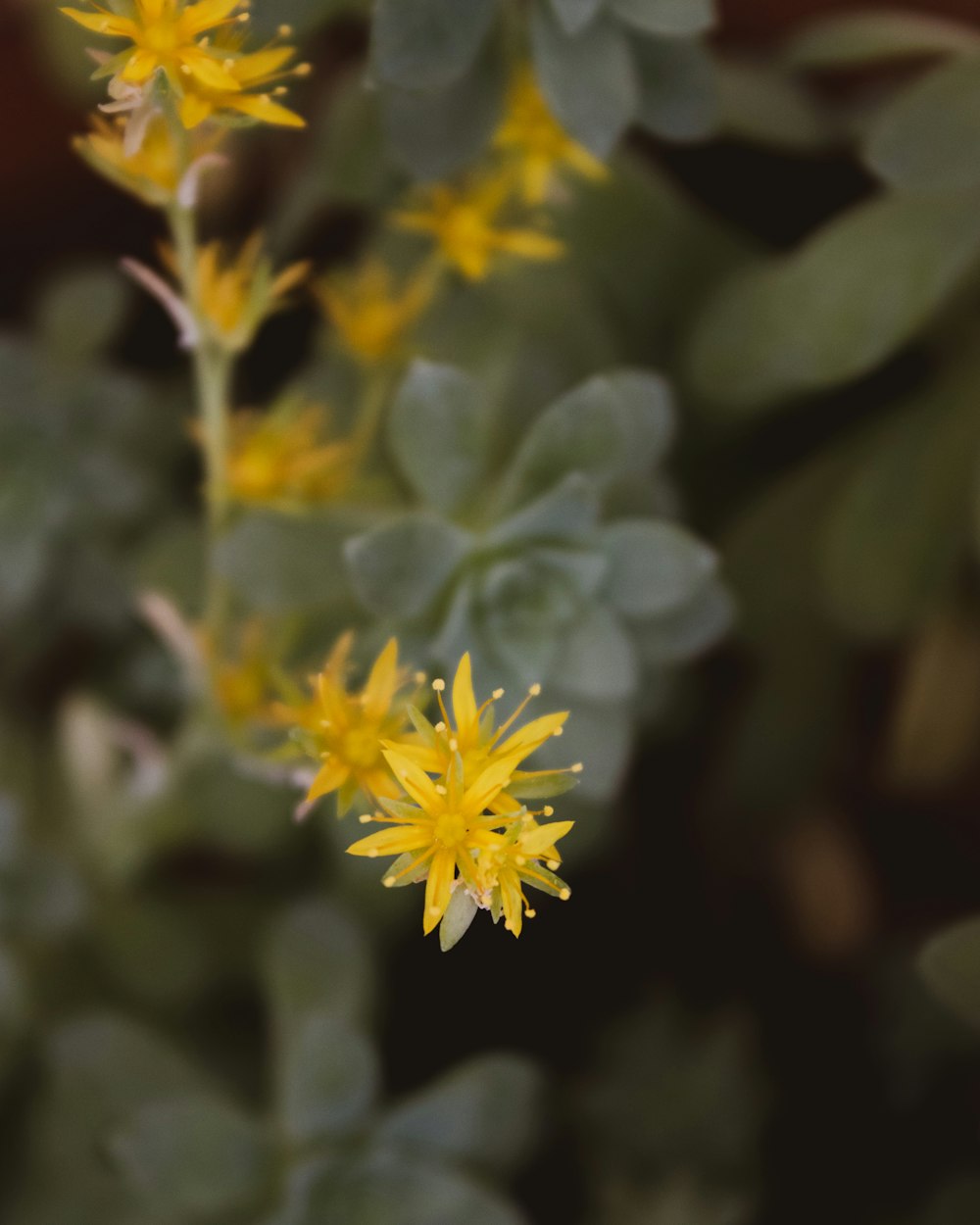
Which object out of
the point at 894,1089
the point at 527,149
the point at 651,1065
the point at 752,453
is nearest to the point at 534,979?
the point at 651,1065

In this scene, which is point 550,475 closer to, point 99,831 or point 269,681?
point 269,681

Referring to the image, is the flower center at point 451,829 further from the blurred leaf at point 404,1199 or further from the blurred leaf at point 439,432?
the blurred leaf at point 404,1199

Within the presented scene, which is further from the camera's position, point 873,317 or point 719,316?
point 719,316

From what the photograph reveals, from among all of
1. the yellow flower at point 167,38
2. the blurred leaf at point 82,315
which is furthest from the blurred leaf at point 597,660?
the blurred leaf at point 82,315

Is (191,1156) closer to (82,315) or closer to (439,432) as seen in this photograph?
(439,432)

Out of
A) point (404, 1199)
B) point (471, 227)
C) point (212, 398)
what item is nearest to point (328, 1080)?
point (404, 1199)
